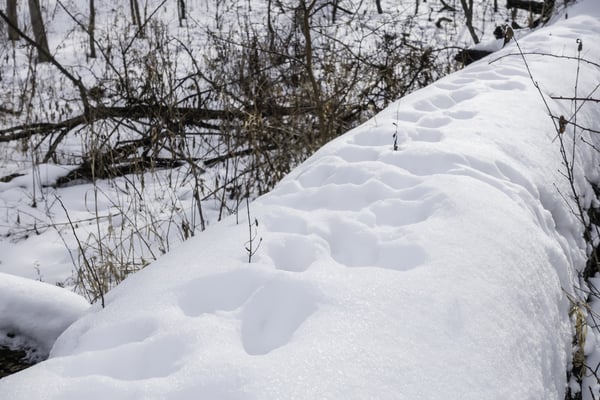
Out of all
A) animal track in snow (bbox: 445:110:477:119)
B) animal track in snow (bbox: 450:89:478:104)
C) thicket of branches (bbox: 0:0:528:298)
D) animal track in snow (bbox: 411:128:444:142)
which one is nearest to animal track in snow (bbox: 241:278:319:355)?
animal track in snow (bbox: 411:128:444:142)

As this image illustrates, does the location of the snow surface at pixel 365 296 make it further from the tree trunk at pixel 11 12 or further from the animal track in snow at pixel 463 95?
the tree trunk at pixel 11 12

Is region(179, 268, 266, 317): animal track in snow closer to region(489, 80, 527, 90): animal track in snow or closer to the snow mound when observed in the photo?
the snow mound

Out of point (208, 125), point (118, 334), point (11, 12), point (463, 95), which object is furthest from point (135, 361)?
point (11, 12)

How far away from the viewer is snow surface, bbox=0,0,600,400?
1.09 meters

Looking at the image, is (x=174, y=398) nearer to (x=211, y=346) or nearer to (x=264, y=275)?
(x=211, y=346)

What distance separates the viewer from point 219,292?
1415 millimetres

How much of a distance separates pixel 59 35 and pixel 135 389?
12.7 metres

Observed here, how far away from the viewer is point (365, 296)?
1.31 metres

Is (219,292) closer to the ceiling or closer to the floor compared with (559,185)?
closer to the floor

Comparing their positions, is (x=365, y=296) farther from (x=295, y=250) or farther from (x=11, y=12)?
(x=11, y=12)

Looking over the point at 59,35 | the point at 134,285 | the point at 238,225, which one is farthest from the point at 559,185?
the point at 59,35

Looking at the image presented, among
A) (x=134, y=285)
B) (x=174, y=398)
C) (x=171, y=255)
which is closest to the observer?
(x=174, y=398)

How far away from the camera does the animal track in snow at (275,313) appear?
1228 millimetres

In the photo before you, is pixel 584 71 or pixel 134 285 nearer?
pixel 134 285
